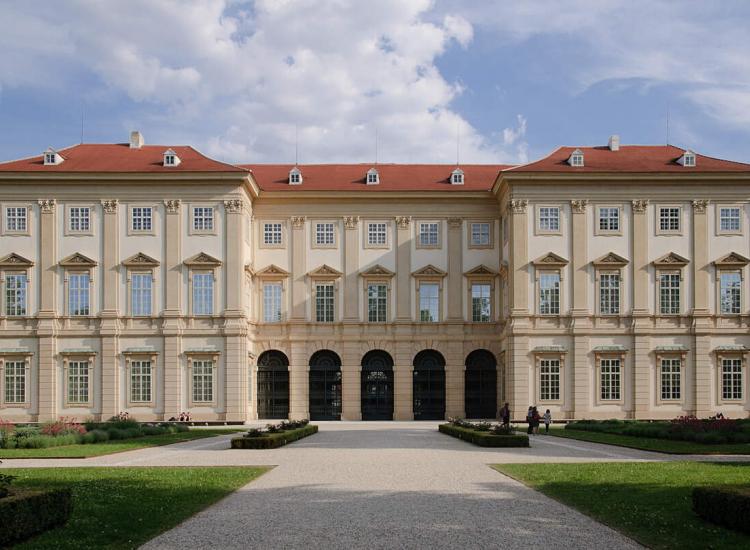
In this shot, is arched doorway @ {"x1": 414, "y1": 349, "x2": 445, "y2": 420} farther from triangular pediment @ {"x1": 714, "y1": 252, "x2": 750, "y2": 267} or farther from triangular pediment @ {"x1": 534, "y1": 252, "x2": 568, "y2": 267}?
triangular pediment @ {"x1": 714, "y1": 252, "x2": 750, "y2": 267}

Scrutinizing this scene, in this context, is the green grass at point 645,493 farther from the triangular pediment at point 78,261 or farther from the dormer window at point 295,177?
the dormer window at point 295,177

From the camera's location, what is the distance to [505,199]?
52.0 meters

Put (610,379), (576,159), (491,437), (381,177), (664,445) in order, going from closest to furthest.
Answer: (664,445) < (491,437) < (610,379) < (576,159) < (381,177)

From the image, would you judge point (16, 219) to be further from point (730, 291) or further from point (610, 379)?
point (730, 291)

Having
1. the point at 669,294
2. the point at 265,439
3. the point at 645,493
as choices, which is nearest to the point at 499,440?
the point at 265,439

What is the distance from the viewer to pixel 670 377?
5006 centimetres

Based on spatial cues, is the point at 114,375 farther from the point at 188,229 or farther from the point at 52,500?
the point at 52,500

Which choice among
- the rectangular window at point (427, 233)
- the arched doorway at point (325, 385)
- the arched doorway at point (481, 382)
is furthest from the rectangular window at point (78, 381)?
the arched doorway at point (481, 382)

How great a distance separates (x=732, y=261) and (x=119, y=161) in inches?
1347

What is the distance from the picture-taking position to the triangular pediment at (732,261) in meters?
50.3

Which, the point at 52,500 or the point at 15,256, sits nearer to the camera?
the point at 52,500

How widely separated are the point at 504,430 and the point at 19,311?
3057cm

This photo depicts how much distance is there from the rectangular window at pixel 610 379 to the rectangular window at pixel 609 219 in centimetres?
719

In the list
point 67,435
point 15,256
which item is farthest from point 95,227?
point 67,435
